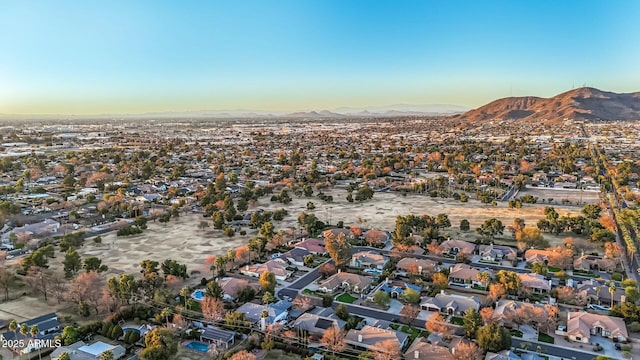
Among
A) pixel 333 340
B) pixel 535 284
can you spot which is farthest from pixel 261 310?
pixel 535 284

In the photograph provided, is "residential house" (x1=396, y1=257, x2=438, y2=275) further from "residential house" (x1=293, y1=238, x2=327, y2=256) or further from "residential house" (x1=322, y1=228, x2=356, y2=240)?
"residential house" (x1=322, y1=228, x2=356, y2=240)

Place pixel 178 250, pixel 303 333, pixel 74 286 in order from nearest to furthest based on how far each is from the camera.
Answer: pixel 303 333 → pixel 74 286 → pixel 178 250

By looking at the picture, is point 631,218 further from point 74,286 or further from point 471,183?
point 74,286

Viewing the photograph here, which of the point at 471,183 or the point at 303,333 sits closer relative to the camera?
the point at 303,333

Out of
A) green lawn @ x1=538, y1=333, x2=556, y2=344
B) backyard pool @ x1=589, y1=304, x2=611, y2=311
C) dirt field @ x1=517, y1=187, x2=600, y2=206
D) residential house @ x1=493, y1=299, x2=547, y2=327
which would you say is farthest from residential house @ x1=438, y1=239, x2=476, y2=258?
dirt field @ x1=517, y1=187, x2=600, y2=206

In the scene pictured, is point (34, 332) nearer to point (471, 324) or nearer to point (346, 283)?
point (346, 283)

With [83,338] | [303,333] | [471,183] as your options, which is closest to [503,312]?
[303,333]

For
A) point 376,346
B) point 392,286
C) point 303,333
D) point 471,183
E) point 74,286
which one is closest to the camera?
point 376,346
